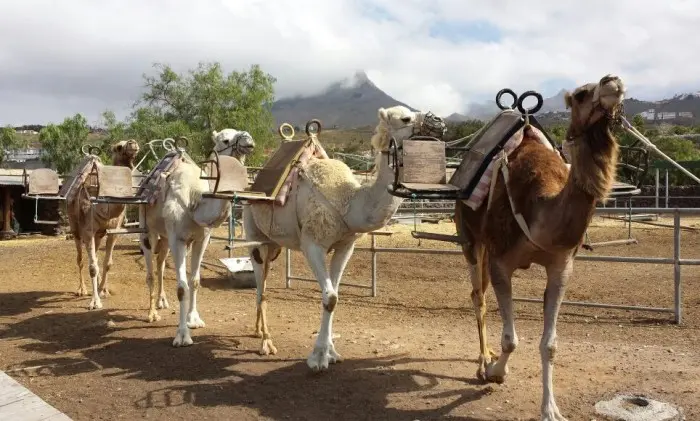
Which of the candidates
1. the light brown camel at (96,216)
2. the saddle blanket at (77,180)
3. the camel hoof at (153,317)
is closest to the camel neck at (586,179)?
the camel hoof at (153,317)

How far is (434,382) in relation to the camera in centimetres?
490

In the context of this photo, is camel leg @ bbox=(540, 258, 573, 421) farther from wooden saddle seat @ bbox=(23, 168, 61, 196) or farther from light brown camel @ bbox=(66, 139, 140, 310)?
wooden saddle seat @ bbox=(23, 168, 61, 196)

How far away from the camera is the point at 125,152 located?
8852 millimetres

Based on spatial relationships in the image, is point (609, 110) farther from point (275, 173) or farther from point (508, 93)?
point (275, 173)

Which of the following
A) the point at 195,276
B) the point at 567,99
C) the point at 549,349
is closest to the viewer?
the point at 567,99

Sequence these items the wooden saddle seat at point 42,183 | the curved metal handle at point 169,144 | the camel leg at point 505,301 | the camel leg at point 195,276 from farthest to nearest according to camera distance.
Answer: the wooden saddle seat at point 42,183, the curved metal handle at point 169,144, the camel leg at point 195,276, the camel leg at point 505,301

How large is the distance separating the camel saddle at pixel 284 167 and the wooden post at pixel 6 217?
65.3ft

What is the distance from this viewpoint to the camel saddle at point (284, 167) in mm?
5562

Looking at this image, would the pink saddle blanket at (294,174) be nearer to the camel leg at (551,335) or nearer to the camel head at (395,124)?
the camel head at (395,124)

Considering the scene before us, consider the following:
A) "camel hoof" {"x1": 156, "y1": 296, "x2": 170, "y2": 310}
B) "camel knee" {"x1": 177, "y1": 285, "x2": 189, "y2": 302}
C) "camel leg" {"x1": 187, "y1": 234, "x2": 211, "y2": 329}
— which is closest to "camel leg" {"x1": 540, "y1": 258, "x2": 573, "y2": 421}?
"camel knee" {"x1": 177, "y1": 285, "x2": 189, "y2": 302}

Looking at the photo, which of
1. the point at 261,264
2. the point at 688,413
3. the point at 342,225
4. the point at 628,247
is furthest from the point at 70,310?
the point at 628,247

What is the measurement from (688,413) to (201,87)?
2646 cm

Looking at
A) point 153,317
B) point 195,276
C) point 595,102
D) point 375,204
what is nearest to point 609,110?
point 595,102

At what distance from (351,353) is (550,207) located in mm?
2838
